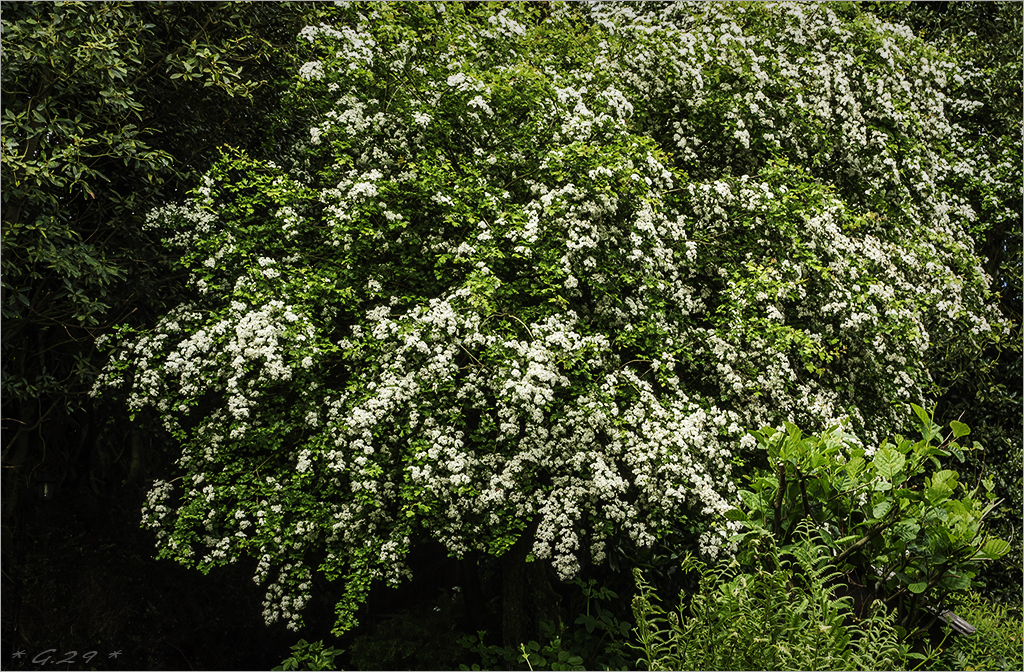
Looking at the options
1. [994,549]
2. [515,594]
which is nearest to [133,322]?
[515,594]

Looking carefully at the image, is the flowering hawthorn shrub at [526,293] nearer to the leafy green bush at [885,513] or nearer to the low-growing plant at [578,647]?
the low-growing plant at [578,647]

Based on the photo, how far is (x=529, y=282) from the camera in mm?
6723

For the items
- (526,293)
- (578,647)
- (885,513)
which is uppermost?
(526,293)

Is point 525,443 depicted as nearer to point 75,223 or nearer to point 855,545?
point 855,545

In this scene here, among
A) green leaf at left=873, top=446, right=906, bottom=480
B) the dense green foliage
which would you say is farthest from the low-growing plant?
the dense green foliage

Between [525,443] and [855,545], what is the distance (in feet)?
11.8

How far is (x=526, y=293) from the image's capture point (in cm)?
697

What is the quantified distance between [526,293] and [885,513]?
4.65 m

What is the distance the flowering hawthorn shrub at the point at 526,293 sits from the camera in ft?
19.7

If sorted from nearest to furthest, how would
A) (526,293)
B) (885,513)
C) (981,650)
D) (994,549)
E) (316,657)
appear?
(994,549) → (885,513) → (981,650) → (316,657) → (526,293)

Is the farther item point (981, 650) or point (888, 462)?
point (981, 650)

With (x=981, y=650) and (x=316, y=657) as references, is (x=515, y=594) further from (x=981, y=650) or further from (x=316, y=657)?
(x=981, y=650)

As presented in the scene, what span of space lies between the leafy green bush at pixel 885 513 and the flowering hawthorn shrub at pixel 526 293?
2918 millimetres

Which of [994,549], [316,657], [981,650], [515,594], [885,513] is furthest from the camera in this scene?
[515,594]
